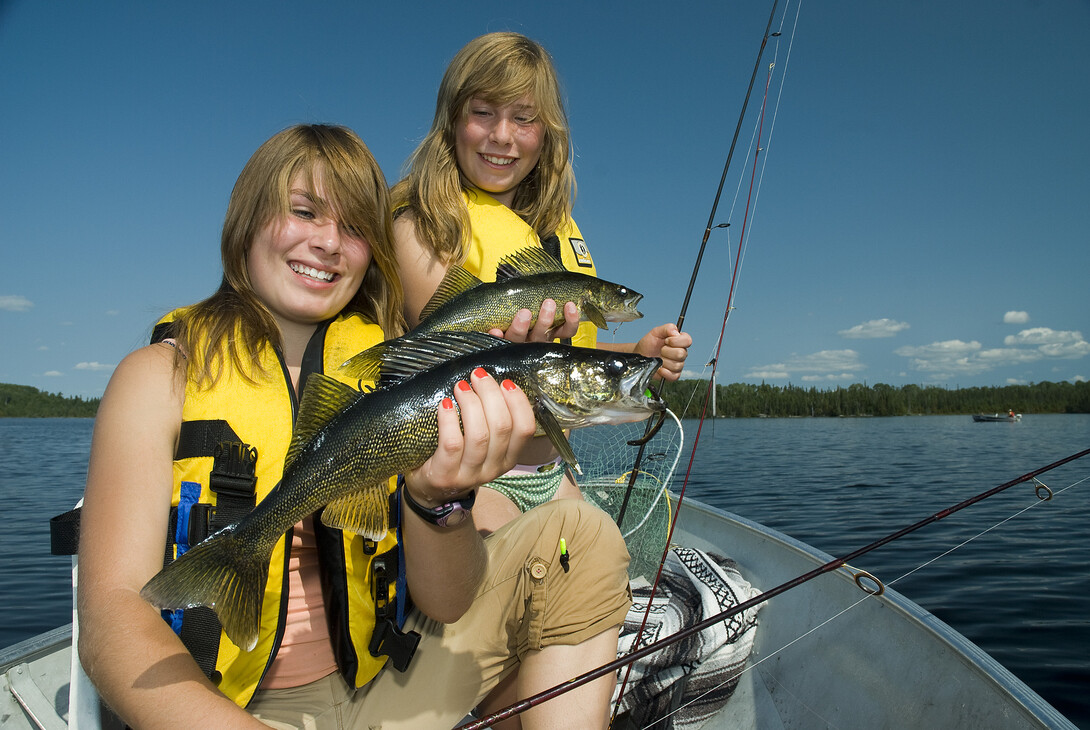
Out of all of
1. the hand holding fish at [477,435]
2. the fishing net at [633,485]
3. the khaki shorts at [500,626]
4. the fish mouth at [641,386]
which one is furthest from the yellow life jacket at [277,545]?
the fishing net at [633,485]

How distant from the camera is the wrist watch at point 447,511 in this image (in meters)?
2.12

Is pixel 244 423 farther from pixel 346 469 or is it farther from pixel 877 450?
pixel 877 450

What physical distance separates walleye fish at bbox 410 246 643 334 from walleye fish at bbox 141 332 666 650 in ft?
2.55

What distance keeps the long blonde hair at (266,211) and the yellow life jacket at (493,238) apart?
0.97 m

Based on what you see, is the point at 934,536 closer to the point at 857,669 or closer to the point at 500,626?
the point at 857,669

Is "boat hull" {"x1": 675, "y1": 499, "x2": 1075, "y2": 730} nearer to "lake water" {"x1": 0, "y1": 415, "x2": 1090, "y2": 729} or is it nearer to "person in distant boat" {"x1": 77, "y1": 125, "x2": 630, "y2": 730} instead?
"lake water" {"x1": 0, "y1": 415, "x2": 1090, "y2": 729}

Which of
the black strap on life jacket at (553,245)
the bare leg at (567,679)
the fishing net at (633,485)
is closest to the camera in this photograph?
the bare leg at (567,679)

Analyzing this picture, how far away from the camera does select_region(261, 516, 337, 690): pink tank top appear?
2352 millimetres

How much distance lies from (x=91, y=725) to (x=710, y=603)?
3355 millimetres

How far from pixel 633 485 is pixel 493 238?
2578 mm

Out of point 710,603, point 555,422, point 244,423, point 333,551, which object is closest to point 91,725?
point 333,551

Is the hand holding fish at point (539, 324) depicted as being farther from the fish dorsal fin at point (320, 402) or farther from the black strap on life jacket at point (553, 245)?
the fish dorsal fin at point (320, 402)

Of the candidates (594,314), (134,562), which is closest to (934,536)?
(594,314)

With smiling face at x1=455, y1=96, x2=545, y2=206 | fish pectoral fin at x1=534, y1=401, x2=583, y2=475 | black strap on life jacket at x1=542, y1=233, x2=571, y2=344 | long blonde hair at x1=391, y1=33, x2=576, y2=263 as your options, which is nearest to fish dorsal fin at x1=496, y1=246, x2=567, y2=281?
long blonde hair at x1=391, y1=33, x2=576, y2=263
